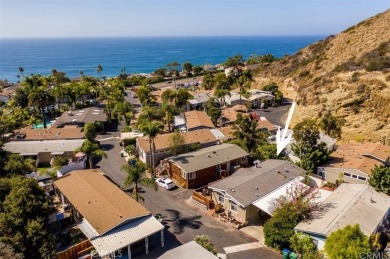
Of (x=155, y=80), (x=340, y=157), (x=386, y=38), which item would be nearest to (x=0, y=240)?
(x=340, y=157)

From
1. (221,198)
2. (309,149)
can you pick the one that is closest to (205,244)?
(221,198)

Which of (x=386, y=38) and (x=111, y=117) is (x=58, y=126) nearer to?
(x=111, y=117)

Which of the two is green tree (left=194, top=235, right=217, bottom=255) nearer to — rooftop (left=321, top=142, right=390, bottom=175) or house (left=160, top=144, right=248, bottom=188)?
house (left=160, top=144, right=248, bottom=188)

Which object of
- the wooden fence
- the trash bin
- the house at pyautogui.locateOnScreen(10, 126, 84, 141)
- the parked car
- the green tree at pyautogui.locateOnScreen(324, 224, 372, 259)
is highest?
the green tree at pyautogui.locateOnScreen(324, 224, 372, 259)

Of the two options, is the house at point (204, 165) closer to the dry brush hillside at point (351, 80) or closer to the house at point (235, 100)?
the dry brush hillside at point (351, 80)

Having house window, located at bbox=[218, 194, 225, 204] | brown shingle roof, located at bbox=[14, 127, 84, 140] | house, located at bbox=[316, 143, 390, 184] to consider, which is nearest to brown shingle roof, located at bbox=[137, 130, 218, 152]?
brown shingle roof, located at bbox=[14, 127, 84, 140]

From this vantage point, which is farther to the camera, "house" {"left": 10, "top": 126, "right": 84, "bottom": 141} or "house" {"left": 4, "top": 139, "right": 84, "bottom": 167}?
"house" {"left": 10, "top": 126, "right": 84, "bottom": 141}
